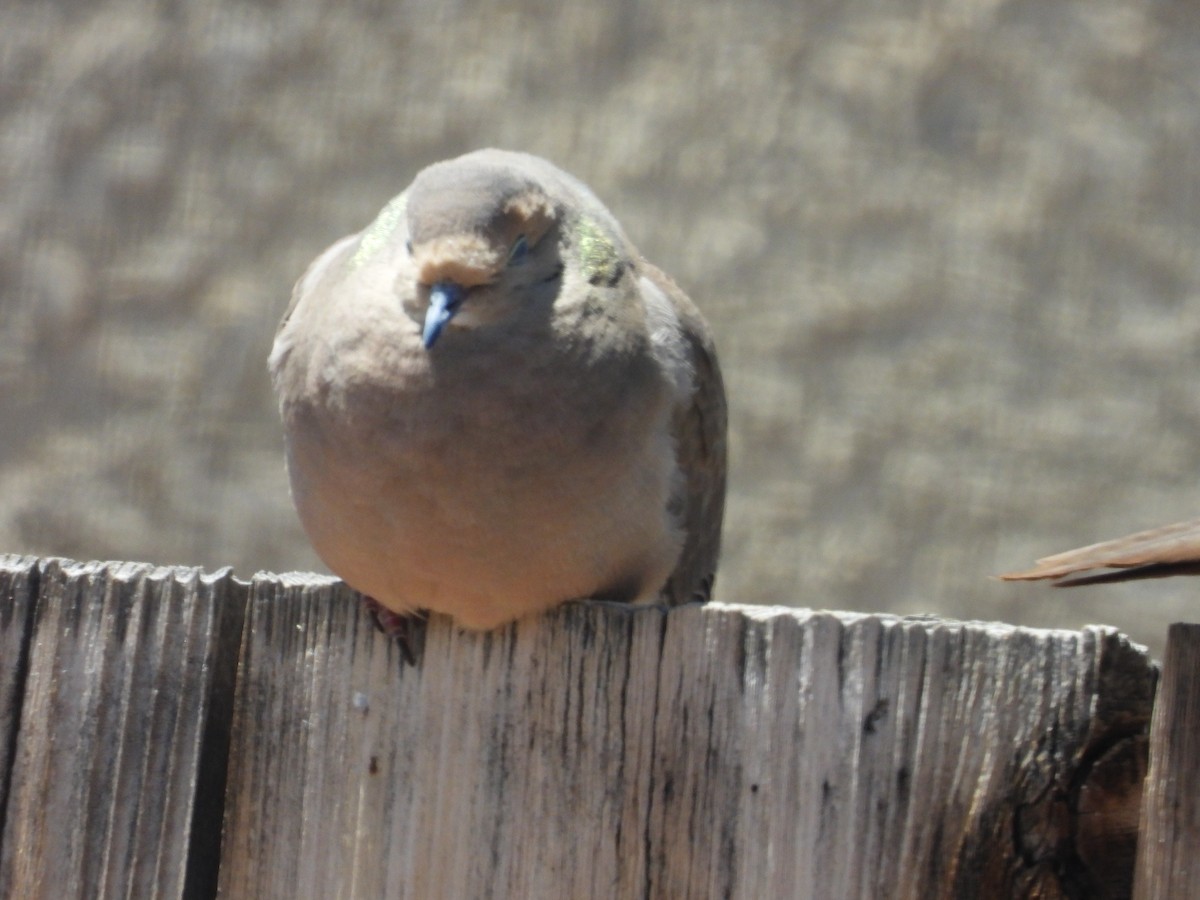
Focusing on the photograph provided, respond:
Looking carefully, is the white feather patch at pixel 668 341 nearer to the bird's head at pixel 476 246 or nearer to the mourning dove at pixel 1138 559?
the bird's head at pixel 476 246

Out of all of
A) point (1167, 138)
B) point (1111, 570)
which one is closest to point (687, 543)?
point (1111, 570)

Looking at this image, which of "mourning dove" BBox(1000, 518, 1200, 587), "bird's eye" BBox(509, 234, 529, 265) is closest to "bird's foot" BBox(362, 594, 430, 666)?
"bird's eye" BBox(509, 234, 529, 265)

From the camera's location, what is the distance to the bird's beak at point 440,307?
92.4 inches

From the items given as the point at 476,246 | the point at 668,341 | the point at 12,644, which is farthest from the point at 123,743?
the point at 668,341

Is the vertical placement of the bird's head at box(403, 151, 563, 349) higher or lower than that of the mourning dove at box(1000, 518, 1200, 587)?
higher

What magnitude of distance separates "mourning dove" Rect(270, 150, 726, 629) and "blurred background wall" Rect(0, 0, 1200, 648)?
1.74 meters

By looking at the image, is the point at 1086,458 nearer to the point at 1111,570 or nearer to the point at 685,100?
the point at 685,100

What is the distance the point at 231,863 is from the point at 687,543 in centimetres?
110

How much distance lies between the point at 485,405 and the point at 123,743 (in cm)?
69

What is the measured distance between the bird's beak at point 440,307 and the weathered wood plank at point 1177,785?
3.73ft

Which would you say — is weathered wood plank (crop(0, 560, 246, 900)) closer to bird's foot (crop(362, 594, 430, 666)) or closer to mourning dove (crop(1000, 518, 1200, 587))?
bird's foot (crop(362, 594, 430, 666))

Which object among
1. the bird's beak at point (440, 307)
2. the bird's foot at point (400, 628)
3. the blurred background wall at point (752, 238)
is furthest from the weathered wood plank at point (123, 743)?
the blurred background wall at point (752, 238)

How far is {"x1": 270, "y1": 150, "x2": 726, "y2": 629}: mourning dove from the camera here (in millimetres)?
2322

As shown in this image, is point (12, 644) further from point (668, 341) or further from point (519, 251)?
point (668, 341)
